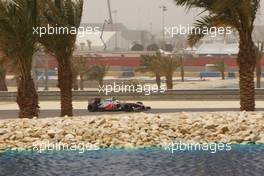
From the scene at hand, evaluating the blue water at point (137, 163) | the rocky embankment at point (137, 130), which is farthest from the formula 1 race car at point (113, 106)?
the blue water at point (137, 163)

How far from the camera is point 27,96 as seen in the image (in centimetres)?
2473

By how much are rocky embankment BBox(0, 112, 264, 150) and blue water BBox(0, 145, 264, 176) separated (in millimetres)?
1205

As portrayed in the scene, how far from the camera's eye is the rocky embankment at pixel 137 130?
21.9 meters

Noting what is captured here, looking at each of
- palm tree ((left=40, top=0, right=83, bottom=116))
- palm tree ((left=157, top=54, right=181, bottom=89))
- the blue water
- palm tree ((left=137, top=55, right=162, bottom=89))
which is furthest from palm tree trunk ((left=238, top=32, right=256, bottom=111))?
palm tree ((left=137, top=55, right=162, bottom=89))

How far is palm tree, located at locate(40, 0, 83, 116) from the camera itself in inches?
1017

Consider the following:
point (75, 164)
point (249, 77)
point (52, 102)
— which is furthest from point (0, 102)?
point (75, 164)

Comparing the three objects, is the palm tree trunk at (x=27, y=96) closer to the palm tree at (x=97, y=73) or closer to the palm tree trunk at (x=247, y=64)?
the palm tree trunk at (x=247, y=64)

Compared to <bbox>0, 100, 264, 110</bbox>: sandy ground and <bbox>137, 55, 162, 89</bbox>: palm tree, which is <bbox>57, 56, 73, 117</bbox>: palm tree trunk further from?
<bbox>137, 55, 162, 89</bbox>: palm tree

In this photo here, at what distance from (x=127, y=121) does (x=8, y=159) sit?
225 inches

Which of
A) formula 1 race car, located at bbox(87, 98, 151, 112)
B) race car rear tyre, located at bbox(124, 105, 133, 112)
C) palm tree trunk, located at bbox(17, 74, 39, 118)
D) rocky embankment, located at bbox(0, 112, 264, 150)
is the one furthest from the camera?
formula 1 race car, located at bbox(87, 98, 151, 112)

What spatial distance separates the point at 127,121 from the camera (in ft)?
77.5

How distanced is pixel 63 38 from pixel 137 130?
239 inches

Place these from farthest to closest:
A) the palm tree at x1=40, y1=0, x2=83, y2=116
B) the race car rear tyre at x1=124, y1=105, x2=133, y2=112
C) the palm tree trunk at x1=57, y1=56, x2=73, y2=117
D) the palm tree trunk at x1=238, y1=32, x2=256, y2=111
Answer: the race car rear tyre at x1=124, y1=105, x2=133, y2=112 → the palm tree trunk at x1=57, y1=56, x2=73, y2=117 → the palm tree at x1=40, y1=0, x2=83, y2=116 → the palm tree trunk at x1=238, y1=32, x2=256, y2=111

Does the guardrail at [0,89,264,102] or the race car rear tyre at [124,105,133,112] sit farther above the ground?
the guardrail at [0,89,264,102]
